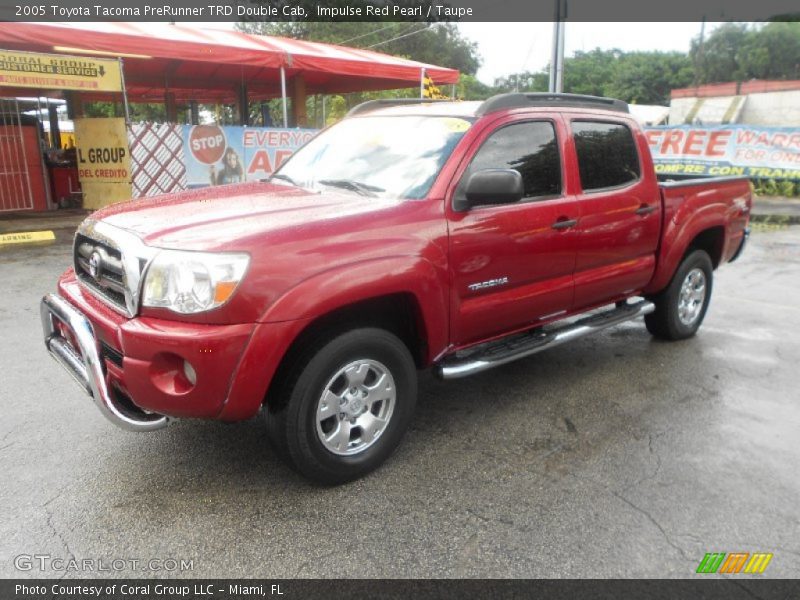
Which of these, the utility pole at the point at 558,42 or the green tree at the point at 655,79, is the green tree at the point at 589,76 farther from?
the utility pole at the point at 558,42

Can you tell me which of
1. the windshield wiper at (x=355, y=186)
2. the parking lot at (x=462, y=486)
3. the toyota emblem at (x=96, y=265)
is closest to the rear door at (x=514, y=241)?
the windshield wiper at (x=355, y=186)

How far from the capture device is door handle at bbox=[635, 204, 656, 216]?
14.9ft

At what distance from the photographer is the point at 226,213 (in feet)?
10.0

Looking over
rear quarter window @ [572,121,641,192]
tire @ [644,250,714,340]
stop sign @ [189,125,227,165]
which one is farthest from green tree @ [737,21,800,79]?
rear quarter window @ [572,121,641,192]

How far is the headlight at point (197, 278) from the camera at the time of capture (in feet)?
8.60

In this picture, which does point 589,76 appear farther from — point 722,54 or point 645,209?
point 645,209

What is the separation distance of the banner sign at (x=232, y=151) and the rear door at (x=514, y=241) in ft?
28.4

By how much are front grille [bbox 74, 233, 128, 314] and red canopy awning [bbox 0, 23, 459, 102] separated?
913 cm

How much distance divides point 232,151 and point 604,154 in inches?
377

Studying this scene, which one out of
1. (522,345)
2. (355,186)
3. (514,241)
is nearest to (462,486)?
(522,345)

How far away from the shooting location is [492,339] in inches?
152

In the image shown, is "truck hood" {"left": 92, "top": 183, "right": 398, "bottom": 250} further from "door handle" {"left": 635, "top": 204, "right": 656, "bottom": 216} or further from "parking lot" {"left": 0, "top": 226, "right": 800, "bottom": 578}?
"door handle" {"left": 635, "top": 204, "right": 656, "bottom": 216}

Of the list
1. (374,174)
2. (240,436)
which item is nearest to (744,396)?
(374,174)

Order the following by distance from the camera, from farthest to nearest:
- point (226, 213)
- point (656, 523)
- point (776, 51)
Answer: point (776, 51), point (226, 213), point (656, 523)
